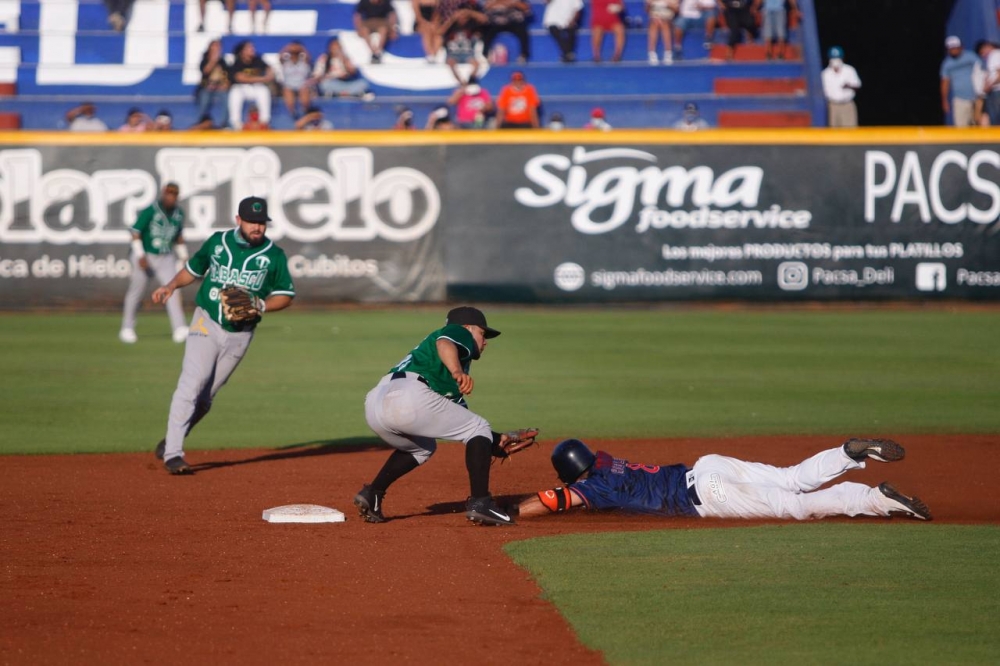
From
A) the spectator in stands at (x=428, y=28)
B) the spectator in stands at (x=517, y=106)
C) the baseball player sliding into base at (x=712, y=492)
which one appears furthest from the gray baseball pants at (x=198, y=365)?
the spectator in stands at (x=428, y=28)

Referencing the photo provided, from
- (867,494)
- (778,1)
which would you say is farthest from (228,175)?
(867,494)

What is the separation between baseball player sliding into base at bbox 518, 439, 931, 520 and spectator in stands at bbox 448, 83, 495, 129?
18.4m

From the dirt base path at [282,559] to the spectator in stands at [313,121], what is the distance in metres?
16.7

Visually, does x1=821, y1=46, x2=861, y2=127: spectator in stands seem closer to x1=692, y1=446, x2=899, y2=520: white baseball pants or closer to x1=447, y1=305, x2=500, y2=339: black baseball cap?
x1=692, y1=446, x2=899, y2=520: white baseball pants

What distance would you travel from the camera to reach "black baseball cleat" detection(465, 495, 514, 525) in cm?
766

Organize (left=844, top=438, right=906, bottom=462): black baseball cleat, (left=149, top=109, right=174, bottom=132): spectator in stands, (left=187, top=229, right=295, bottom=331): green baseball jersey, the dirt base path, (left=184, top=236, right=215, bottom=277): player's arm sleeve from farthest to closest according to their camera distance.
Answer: (left=149, top=109, right=174, bottom=132): spectator in stands → (left=184, top=236, right=215, bottom=277): player's arm sleeve → (left=187, top=229, right=295, bottom=331): green baseball jersey → (left=844, top=438, right=906, bottom=462): black baseball cleat → the dirt base path

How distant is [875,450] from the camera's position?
731 centimetres

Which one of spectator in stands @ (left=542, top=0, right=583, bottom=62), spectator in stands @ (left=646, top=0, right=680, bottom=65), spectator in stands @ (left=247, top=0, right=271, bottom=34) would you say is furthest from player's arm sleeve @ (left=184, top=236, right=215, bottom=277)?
spectator in stands @ (left=247, top=0, right=271, bottom=34)

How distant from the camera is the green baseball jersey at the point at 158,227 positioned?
17031mm

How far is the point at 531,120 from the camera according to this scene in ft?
83.3

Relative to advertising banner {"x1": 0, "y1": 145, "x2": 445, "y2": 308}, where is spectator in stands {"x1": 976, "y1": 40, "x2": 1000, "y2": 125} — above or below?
above

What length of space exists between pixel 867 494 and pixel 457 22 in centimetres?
2254

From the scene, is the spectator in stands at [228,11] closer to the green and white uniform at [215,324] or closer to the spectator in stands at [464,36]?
the spectator in stands at [464,36]

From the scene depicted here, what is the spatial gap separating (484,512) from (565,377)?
765 centimetres
